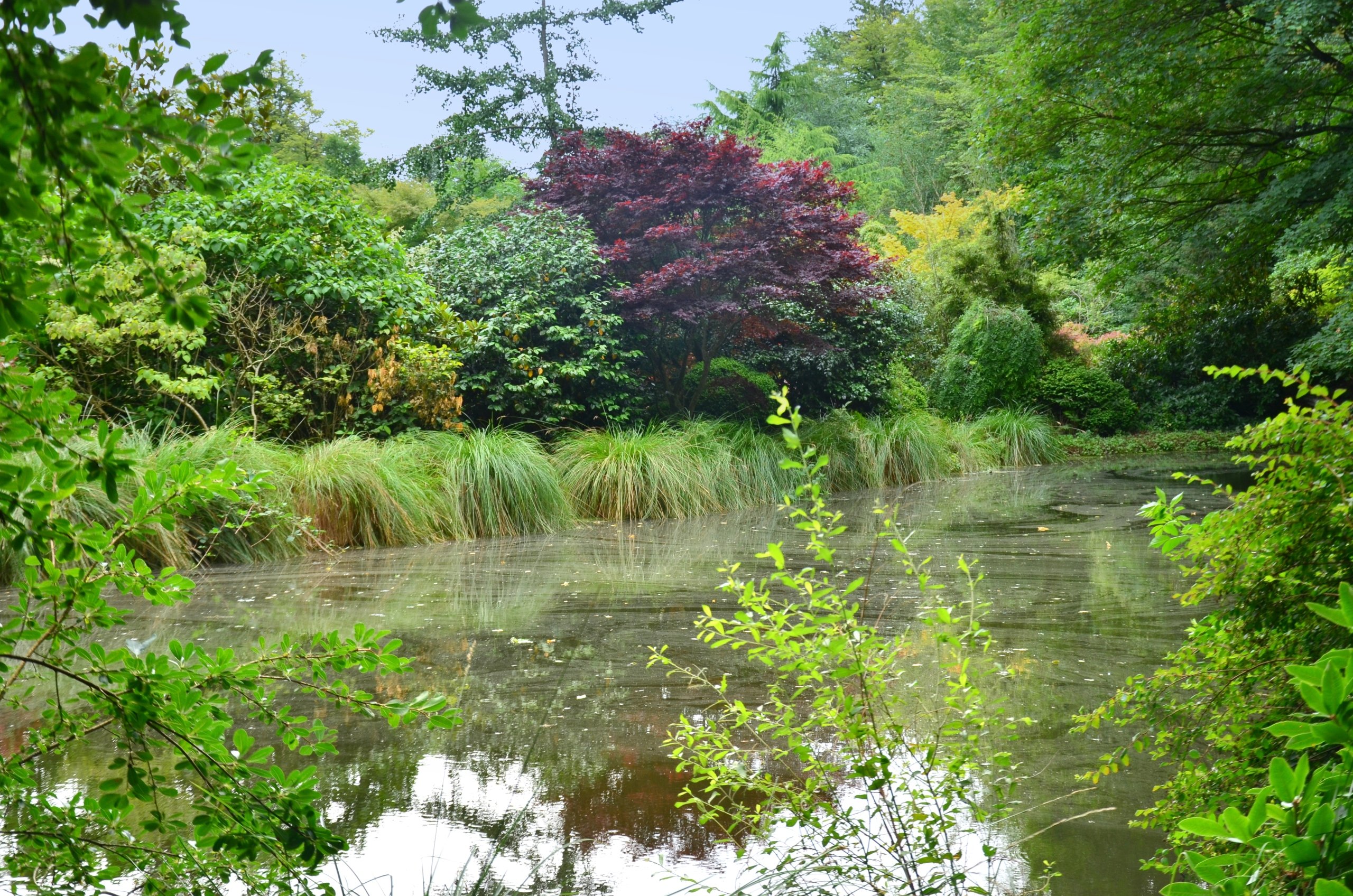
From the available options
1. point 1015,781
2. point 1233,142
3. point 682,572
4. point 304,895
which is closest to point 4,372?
point 304,895

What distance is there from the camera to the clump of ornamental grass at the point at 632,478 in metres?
9.94

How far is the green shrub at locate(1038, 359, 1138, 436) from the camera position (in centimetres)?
1853

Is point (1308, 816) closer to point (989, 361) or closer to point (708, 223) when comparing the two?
point (708, 223)

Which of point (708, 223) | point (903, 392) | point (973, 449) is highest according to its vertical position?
point (708, 223)

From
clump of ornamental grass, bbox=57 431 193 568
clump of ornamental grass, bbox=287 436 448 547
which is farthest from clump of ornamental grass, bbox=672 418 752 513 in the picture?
clump of ornamental grass, bbox=57 431 193 568

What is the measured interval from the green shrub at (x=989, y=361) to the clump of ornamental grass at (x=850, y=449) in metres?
5.43

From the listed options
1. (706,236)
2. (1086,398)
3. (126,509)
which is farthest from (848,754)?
(1086,398)

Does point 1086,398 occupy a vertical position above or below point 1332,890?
above

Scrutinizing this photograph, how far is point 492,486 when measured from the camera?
8.91m

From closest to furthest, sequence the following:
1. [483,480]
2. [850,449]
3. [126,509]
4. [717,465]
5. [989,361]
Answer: [126,509]
[483,480]
[717,465]
[850,449]
[989,361]

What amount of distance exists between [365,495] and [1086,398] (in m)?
14.8

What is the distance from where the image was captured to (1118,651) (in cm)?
437

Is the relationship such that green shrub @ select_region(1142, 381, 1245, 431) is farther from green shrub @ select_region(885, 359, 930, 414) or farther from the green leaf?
the green leaf

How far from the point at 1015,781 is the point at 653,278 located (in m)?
9.99
